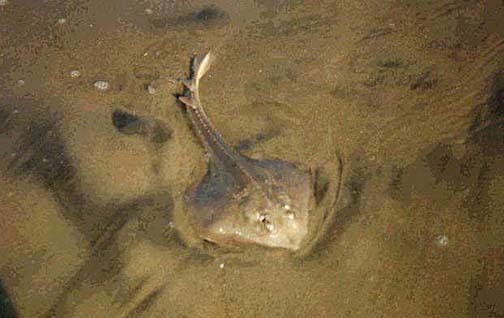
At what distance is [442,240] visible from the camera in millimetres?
3441

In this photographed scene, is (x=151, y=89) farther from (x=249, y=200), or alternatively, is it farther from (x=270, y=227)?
(x=270, y=227)

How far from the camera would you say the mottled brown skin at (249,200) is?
129 inches

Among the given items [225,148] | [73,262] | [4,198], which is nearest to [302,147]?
[225,148]

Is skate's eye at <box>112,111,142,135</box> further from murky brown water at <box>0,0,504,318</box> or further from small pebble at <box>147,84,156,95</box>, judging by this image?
small pebble at <box>147,84,156,95</box>

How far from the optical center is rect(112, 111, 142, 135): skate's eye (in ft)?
14.5

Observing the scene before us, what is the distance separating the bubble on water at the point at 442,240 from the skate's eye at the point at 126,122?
9.89 ft

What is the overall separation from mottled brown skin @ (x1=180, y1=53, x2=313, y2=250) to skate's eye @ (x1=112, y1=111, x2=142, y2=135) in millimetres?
901

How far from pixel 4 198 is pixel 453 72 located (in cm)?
476

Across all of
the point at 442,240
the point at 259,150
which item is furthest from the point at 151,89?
the point at 442,240

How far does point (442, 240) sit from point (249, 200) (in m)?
1.61

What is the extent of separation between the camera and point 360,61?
4.90m

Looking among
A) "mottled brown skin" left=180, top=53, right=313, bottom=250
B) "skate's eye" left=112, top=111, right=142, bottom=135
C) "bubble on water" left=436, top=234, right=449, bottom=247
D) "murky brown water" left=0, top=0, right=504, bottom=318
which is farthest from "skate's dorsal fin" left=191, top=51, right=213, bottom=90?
"bubble on water" left=436, top=234, right=449, bottom=247

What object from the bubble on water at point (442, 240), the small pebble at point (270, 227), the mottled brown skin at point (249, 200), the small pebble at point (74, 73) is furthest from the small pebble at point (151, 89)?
the bubble on water at point (442, 240)

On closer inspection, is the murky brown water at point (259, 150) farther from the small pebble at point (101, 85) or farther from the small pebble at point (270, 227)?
the small pebble at point (270, 227)
